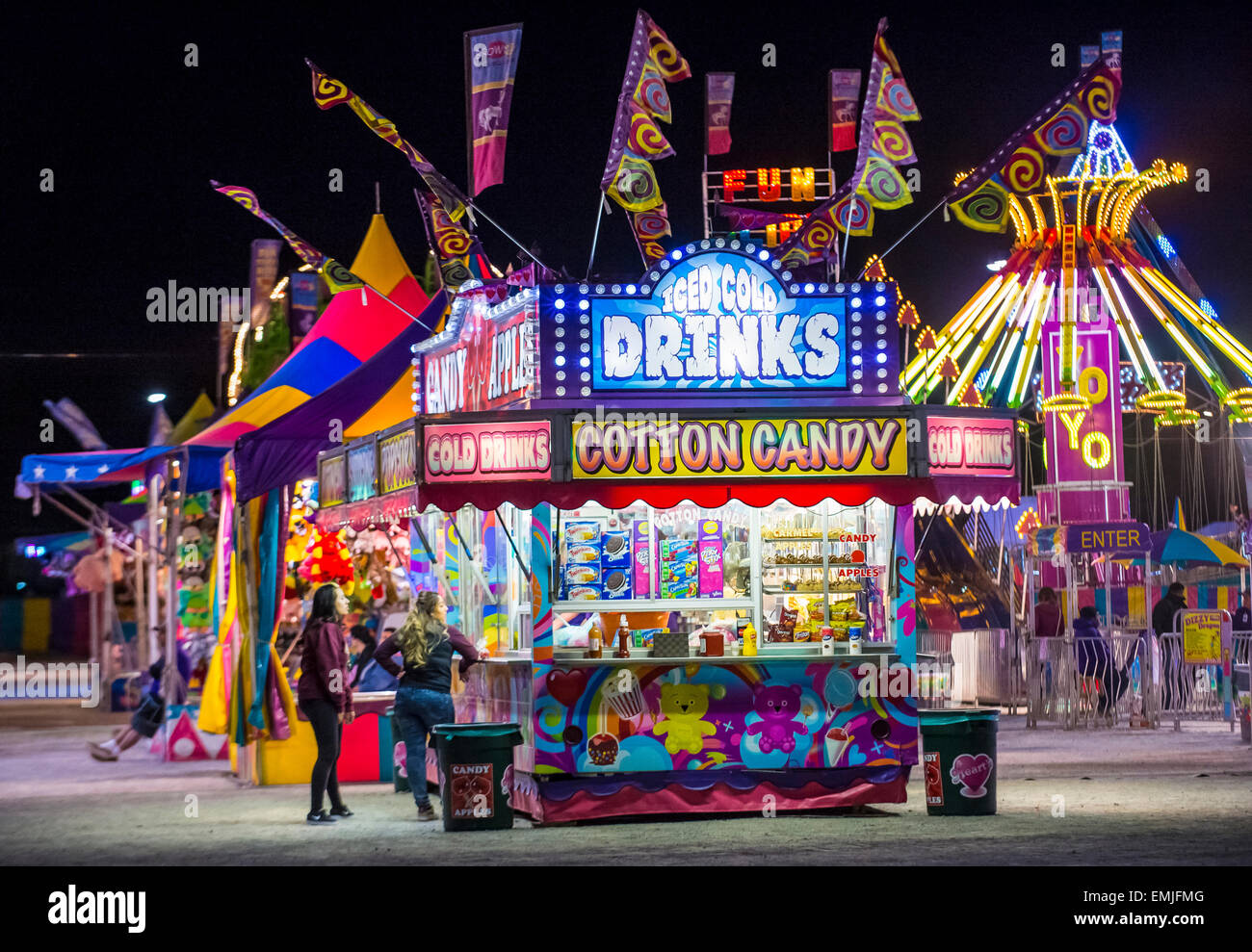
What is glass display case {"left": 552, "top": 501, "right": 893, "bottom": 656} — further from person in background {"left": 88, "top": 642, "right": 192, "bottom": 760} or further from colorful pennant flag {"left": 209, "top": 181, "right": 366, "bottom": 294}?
person in background {"left": 88, "top": 642, "right": 192, "bottom": 760}

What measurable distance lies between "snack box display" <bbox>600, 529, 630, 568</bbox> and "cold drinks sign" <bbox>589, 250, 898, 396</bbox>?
119 cm

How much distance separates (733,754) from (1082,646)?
10028mm

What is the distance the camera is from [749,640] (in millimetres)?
13859

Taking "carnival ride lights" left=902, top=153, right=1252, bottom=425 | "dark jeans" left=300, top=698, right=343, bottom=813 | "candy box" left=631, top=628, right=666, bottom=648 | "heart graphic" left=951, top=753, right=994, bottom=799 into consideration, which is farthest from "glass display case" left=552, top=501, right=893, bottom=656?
"carnival ride lights" left=902, top=153, right=1252, bottom=425

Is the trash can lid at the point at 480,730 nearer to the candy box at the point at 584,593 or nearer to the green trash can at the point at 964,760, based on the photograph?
the candy box at the point at 584,593

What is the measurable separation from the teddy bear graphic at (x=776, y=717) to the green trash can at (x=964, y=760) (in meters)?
1.07

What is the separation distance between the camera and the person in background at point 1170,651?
22547mm

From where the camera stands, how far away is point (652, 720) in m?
13.5

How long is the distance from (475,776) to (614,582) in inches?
77.5

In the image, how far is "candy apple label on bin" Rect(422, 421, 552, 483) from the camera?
43.4 ft

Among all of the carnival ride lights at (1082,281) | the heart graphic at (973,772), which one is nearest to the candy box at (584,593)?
the heart graphic at (973,772)

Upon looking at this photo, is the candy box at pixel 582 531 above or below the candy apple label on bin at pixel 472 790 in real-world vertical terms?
above
